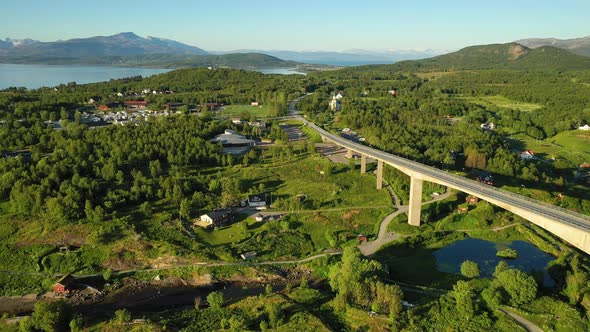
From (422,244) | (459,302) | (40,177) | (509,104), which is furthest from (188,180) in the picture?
(509,104)

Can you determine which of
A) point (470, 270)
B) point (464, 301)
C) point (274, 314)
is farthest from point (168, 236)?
point (470, 270)

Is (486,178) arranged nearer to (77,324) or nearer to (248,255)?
(248,255)

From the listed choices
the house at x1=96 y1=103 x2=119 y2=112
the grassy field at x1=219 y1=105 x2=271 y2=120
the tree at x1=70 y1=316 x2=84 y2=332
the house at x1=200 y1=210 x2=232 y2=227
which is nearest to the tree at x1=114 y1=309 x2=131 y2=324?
the tree at x1=70 y1=316 x2=84 y2=332

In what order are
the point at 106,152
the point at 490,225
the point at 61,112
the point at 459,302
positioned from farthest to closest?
the point at 61,112
the point at 106,152
the point at 490,225
the point at 459,302

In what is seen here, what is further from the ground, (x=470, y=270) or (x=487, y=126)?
(x=487, y=126)

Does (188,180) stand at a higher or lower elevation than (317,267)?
higher

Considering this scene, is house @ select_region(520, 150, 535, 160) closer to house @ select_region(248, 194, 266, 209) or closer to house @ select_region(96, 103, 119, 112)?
house @ select_region(248, 194, 266, 209)

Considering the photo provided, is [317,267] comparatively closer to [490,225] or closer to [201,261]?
[201,261]
